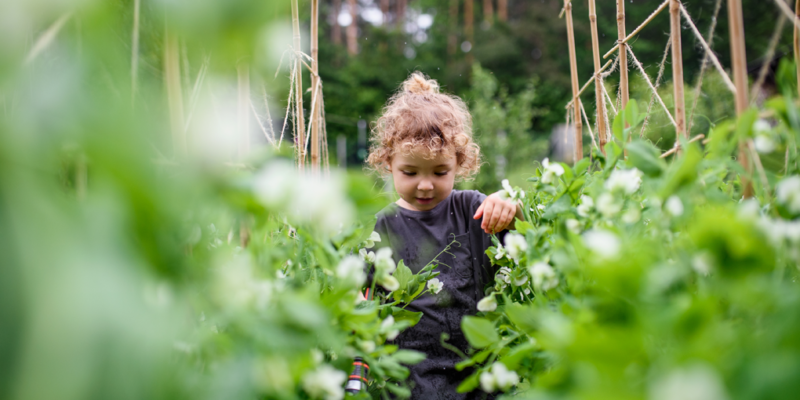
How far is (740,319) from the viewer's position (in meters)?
0.36

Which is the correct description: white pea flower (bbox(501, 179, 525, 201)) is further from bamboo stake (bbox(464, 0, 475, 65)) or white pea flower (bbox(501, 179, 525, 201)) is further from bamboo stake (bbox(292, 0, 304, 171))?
bamboo stake (bbox(464, 0, 475, 65))

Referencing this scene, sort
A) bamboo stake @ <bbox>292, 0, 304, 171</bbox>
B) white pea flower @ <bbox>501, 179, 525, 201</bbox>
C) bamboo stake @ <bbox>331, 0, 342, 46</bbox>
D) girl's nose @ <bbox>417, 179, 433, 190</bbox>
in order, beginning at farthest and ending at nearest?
bamboo stake @ <bbox>331, 0, 342, 46</bbox>
girl's nose @ <bbox>417, 179, 433, 190</bbox>
bamboo stake @ <bbox>292, 0, 304, 171</bbox>
white pea flower @ <bbox>501, 179, 525, 201</bbox>

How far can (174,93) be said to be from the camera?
1.10ft

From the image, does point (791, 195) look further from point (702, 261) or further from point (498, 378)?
point (498, 378)

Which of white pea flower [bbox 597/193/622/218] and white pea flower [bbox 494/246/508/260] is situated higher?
white pea flower [bbox 597/193/622/218]

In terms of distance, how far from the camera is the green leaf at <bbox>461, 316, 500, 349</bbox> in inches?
17.0

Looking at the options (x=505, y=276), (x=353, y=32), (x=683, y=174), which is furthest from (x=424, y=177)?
(x=353, y=32)

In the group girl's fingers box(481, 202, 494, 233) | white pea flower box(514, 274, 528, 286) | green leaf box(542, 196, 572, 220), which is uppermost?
green leaf box(542, 196, 572, 220)

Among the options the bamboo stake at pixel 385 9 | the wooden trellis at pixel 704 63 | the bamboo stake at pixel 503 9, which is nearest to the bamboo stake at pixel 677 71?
the wooden trellis at pixel 704 63

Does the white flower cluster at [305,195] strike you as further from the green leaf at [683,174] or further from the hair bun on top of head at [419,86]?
the hair bun on top of head at [419,86]

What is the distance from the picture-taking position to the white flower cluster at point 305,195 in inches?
12.1

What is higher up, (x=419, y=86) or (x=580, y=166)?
(x=419, y=86)

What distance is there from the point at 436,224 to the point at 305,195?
91 cm

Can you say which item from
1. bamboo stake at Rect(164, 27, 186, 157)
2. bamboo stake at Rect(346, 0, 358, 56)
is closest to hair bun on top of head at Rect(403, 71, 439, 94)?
bamboo stake at Rect(164, 27, 186, 157)
